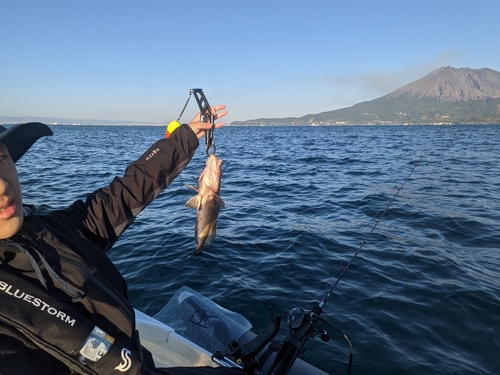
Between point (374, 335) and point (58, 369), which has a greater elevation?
point (58, 369)

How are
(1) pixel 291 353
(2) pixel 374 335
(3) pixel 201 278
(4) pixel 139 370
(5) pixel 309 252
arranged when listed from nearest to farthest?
(4) pixel 139 370, (1) pixel 291 353, (2) pixel 374 335, (3) pixel 201 278, (5) pixel 309 252

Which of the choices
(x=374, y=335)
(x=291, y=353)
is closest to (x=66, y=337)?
(x=291, y=353)

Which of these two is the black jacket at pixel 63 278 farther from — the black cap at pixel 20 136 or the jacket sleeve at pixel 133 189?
the black cap at pixel 20 136

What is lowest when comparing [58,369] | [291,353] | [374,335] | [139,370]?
[374,335]

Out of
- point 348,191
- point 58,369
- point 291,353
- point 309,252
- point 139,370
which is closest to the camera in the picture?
point 58,369

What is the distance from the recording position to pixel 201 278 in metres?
6.49

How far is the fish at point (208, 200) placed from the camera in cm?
360

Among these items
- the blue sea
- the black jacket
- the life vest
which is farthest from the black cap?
the blue sea

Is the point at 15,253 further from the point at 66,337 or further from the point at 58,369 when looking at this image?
the point at 58,369

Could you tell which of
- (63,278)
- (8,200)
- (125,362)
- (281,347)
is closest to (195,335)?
(281,347)

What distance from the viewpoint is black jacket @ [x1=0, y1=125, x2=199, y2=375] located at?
65.0 inches

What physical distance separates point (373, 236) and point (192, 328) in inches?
224

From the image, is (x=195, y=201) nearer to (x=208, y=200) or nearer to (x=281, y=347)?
(x=208, y=200)

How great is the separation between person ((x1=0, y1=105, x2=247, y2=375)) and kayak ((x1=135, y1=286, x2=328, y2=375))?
132 centimetres
